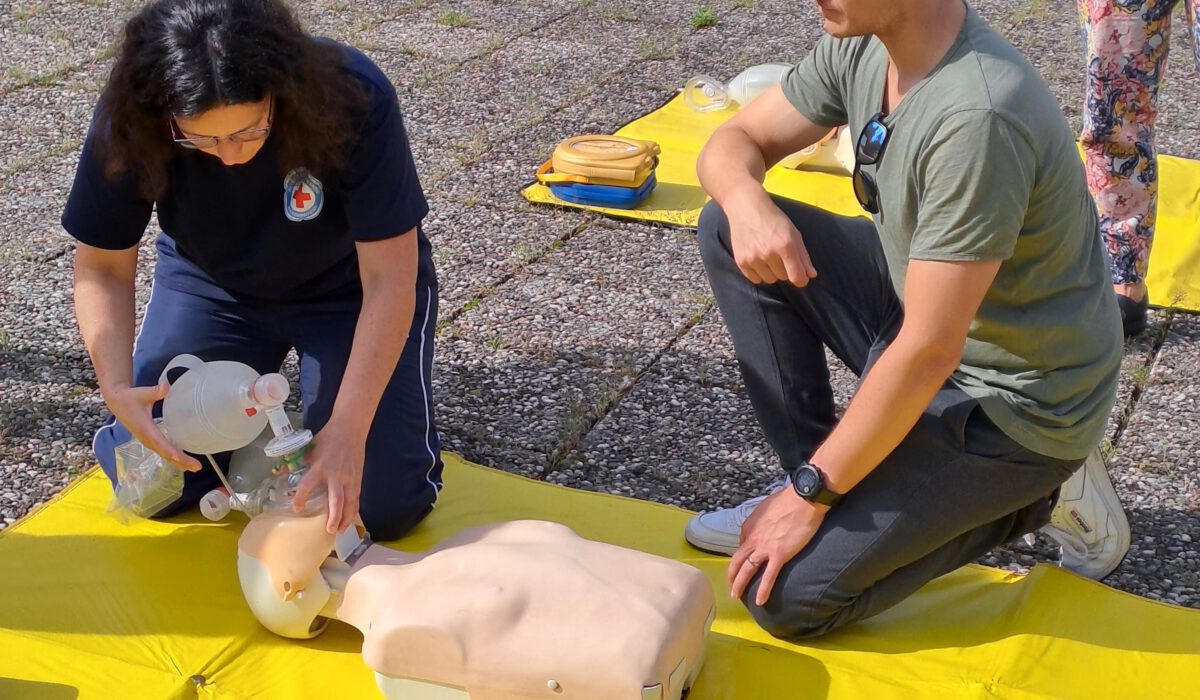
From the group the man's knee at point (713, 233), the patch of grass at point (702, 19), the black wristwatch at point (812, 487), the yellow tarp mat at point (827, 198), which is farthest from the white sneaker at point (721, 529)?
the patch of grass at point (702, 19)

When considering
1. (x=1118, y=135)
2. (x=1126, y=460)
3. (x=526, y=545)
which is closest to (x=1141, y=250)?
(x=1118, y=135)

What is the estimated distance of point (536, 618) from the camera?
6.61ft

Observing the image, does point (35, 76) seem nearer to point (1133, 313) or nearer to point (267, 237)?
point (267, 237)

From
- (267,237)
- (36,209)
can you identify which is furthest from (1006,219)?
(36,209)

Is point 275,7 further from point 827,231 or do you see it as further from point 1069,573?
point 1069,573

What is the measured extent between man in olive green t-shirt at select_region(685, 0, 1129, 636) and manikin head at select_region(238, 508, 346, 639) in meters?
0.76

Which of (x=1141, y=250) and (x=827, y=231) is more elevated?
(x=827, y=231)

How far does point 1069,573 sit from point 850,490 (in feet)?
1.91

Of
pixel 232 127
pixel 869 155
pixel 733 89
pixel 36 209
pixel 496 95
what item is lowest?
pixel 496 95

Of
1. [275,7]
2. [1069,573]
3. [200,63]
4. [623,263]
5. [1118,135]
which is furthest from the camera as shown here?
[623,263]

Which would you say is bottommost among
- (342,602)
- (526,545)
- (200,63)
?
(342,602)

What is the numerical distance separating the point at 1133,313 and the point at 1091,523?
3.86 feet

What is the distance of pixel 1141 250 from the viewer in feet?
11.4

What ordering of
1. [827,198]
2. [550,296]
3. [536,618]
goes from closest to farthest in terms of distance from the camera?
[536,618] → [550,296] → [827,198]
